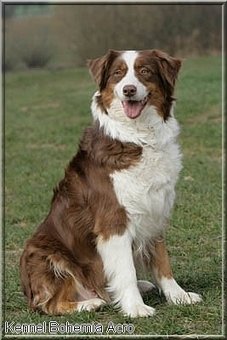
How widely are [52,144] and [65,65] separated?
31.5 feet

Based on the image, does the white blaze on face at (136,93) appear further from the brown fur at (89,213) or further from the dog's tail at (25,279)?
the dog's tail at (25,279)

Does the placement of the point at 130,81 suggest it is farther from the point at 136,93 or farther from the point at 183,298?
the point at 183,298

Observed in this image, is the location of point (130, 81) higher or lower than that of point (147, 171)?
higher

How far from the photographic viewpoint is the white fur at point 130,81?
5.41 meters

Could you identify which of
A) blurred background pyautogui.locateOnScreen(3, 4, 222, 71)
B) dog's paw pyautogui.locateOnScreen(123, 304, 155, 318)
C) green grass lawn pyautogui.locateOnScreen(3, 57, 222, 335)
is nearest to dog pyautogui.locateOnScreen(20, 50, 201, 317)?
dog's paw pyautogui.locateOnScreen(123, 304, 155, 318)

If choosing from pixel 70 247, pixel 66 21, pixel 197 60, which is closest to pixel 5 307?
pixel 70 247

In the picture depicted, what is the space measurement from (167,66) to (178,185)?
16.8 ft

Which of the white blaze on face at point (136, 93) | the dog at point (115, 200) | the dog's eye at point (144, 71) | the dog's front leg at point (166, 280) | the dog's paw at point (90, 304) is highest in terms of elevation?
the dog's eye at point (144, 71)

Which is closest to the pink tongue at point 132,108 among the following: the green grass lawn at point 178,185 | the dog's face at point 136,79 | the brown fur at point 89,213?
the dog's face at point 136,79

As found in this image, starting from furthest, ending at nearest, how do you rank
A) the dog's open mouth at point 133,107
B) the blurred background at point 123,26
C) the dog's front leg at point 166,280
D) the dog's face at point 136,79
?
the blurred background at point 123,26 → the dog's front leg at point 166,280 → the dog's open mouth at point 133,107 → the dog's face at point 136,79

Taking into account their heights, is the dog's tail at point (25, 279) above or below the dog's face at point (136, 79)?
below

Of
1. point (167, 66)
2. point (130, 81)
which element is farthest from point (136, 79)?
point (167, 66)

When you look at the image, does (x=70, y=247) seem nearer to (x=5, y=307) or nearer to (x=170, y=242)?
(x=5, y=307)

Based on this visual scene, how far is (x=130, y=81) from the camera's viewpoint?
17.7 ft
